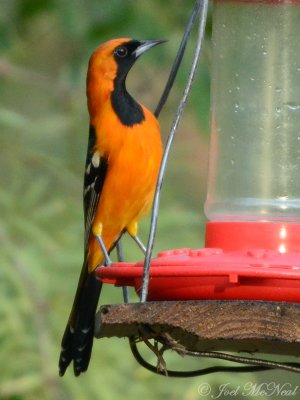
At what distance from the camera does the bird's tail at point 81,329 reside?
5.59 m

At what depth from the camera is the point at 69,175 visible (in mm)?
7750

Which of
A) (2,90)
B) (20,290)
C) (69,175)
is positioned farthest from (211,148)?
(2,90)

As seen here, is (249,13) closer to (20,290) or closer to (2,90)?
(20,290)

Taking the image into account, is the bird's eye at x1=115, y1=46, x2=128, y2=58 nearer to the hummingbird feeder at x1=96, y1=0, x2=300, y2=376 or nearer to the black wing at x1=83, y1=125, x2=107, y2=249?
the black wing at x1=83, y1=125, x2=107, y2=249

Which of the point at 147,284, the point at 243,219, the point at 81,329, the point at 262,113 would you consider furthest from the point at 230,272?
the point at 81,329

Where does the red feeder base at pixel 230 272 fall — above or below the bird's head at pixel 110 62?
below

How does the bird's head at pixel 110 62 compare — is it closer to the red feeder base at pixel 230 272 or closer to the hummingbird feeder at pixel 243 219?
the hummingbird feeder at pixel 243 219

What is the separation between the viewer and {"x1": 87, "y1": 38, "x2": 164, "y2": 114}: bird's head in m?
5.21

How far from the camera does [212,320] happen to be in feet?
11.8

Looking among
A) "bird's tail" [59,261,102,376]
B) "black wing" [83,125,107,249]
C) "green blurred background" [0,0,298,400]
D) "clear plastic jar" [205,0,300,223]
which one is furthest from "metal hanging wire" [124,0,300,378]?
"green blurred background" [0,0,298,400]

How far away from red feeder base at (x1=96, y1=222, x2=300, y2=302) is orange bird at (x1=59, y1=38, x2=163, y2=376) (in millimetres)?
1217

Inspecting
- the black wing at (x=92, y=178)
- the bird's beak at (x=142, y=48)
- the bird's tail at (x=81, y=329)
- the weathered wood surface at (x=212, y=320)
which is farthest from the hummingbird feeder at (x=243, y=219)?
the bird's tail at (x=81, y=329)

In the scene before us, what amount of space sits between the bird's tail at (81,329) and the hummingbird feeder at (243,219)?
1228 millimetres

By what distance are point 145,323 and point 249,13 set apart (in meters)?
1.35
